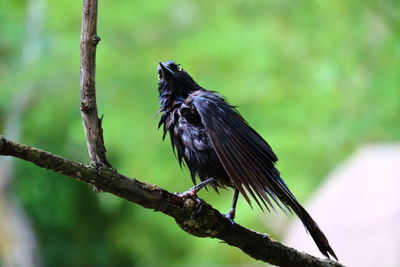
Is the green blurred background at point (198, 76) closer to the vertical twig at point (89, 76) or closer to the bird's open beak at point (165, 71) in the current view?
the bird's open beak at point (165, 71)

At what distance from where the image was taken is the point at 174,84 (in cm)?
419

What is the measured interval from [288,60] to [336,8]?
8.63 feet

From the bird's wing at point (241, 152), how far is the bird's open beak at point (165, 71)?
0.36 m

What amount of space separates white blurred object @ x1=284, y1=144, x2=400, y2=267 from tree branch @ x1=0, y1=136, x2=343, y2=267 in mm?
3914

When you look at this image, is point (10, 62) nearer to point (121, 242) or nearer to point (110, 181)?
point (121, 242)

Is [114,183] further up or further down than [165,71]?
further down

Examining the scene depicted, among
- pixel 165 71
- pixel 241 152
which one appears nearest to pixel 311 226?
pixel 241 152

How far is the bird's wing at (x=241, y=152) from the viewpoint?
11.3 ft

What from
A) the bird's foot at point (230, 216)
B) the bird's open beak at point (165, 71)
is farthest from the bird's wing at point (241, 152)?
the bird's open beak at point (165, 71)

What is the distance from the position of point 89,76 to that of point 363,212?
5370 millimetres

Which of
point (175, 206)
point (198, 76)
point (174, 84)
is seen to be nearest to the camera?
point (175, 206)

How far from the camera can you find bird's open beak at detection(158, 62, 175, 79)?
4.24m

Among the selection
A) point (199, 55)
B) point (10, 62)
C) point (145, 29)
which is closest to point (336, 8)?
point (199, 55)

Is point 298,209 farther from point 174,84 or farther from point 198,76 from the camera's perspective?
point 198,76
